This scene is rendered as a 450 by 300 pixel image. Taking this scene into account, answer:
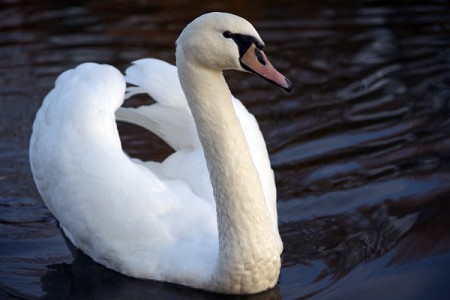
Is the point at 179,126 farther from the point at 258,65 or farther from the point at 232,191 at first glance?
the point at 258,65

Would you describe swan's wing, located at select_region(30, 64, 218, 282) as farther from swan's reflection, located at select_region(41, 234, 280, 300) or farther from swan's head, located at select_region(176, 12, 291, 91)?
swan's head, located at select_region(176, 12, 291, 91)

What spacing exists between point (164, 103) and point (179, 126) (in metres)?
0.23

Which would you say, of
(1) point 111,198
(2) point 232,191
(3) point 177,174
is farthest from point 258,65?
(3) point 177,174

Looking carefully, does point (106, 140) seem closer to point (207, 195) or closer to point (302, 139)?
point (207, 195)

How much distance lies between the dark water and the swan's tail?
82 centimetres

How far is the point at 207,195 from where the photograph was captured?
5.80 meters

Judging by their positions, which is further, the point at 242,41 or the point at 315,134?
the point at 315,134

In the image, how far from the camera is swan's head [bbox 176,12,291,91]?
15.5ft

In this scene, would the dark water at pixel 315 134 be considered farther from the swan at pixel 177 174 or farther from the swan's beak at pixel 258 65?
the swan's beak at pixel 258 65

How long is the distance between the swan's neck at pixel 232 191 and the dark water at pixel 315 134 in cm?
25

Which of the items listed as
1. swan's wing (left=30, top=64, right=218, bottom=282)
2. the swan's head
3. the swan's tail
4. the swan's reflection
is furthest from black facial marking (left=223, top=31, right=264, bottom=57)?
the swan's tail

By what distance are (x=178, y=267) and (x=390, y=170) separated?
7.15 feet

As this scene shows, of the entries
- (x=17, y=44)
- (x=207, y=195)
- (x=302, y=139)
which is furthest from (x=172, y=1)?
(x=207, y=195)

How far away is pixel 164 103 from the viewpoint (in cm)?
627
